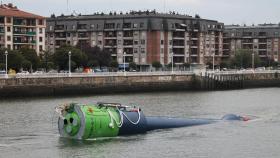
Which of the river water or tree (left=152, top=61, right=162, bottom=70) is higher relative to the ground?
tree (left=152, top=61, right=162, bottom=70)

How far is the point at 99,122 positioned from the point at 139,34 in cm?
10860

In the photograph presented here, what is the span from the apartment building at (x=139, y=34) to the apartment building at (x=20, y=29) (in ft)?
63.2

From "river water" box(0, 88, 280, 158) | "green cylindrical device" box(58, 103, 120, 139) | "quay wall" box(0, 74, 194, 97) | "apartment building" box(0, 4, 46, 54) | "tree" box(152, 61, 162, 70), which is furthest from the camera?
"tree" box(152, 61, 162, 70)

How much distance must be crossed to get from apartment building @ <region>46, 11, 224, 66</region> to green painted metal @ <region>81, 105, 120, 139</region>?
105m

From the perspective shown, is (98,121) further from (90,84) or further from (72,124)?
(90,84)

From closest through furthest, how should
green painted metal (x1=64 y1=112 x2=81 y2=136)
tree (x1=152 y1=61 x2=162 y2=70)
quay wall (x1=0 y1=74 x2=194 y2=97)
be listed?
green painted metal (x1=64 y1=112 x2=81 y2=136) → quay wall (x1=0 y1=74 x2=194 y2=97) → tree (x1=152 y1=61 x2=162 y2=70)

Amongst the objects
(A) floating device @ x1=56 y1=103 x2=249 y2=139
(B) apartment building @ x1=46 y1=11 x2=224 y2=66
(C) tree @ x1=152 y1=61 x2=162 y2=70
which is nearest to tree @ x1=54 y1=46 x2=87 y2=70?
(C) tree @ x1=152 y1=61 x2=162 y2=70

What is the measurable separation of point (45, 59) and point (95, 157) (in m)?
83.5

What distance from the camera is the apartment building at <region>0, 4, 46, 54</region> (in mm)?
135250

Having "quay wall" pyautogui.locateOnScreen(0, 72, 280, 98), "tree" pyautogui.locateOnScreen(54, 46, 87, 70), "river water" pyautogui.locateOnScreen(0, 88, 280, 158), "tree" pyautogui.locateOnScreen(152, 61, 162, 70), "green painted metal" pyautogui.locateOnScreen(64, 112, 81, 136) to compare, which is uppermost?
"tree" pyautogui.locateOnScreen(54, 46, 87, 70)

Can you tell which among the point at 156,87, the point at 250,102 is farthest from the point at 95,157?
the point at 156,87

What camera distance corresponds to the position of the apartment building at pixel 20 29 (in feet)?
444

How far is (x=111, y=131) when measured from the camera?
5050cm

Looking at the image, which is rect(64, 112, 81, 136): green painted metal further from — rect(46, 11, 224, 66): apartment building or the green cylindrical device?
rect(46, 11, 224, 66): apartment building
